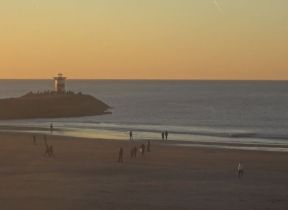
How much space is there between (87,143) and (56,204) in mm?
26646

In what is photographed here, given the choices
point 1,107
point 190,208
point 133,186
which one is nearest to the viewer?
point 190,208

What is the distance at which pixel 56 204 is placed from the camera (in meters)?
23.2

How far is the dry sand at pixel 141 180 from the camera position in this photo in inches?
936

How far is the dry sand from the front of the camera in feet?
78.0

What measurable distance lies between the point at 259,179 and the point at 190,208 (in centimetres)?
880

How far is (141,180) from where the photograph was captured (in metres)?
29.5

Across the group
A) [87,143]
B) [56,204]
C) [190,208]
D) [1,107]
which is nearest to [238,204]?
[190,208]

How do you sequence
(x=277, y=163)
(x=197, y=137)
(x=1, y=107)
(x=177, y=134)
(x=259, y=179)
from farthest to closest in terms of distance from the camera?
1. (x=1, y=107)
2. (x=177, y=134)
3. (x=197, y=137)
4. (x=277, y=163)
5. (x=259, y=179)

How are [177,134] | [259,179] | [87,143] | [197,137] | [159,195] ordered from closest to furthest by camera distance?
1. [159,195]
2. [259,179]
3. [87,143]
4. [197,137]
5. [177,134]

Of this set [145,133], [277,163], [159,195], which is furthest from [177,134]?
[159,195]

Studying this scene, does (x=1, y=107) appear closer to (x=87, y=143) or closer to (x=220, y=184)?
(x=87, y=143)

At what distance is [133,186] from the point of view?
2764 centimetres

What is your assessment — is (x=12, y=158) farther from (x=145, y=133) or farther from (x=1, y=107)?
(x=1, y=107)

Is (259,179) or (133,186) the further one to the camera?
(259,179)
